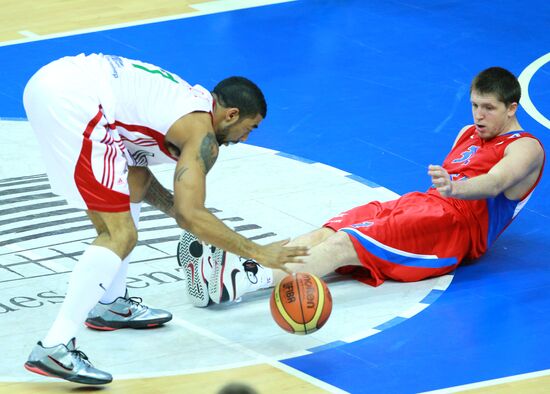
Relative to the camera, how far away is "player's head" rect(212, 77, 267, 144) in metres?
6.85

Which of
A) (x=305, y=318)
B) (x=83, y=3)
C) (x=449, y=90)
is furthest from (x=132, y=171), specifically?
(x=83, y=3)

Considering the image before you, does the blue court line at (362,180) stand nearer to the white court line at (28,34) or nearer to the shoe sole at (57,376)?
the shoe sole at (57,376)

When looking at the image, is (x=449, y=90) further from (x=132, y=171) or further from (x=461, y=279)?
(x=132, y=171)

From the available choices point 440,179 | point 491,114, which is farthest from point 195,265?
point 491,114

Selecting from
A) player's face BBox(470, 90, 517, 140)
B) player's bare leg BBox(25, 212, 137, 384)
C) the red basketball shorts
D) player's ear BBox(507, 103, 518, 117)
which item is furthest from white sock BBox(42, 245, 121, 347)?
player's ear BBox(507, 103, 518, 117)

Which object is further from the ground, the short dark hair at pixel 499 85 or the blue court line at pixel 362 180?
the short dark hair at pixel 499 85

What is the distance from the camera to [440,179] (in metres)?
7.50

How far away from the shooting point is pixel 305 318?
688 cm

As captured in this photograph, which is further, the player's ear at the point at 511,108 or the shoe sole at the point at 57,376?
the player's ear at the point at 511,108

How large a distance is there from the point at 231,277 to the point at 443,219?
4.74 feet

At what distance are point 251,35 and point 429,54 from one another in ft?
6.24

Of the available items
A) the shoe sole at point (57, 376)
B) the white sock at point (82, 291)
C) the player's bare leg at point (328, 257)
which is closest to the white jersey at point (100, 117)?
the white sock at point (82, 291)

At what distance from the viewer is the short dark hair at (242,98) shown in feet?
22.5

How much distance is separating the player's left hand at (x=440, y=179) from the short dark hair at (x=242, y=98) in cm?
119
